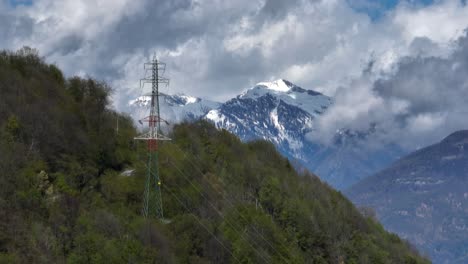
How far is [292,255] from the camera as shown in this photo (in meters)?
104

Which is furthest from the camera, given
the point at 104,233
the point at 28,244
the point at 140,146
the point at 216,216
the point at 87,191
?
the point at 140,146

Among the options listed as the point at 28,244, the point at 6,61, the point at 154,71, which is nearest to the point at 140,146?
the point at 6,61

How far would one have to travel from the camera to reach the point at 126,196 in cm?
9331

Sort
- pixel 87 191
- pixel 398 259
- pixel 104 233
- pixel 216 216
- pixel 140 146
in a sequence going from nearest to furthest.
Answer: pixel 104 233
pixel 87 191
pixel 216 216
pixel 140 146
pixel 398 259

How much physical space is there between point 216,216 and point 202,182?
1312 cm

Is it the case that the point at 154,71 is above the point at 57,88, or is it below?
below

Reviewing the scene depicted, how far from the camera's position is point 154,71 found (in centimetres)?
8012

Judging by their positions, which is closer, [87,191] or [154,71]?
[154,71]

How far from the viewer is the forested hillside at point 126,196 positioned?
251 ft

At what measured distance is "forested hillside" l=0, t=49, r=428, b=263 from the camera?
76.4 m

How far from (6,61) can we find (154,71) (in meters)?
41.7

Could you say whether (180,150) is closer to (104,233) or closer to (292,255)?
(292,255)

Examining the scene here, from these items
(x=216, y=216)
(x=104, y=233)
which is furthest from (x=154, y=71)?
(x=216, y=216)

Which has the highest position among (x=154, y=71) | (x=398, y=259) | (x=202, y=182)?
(x=154, y=71)
